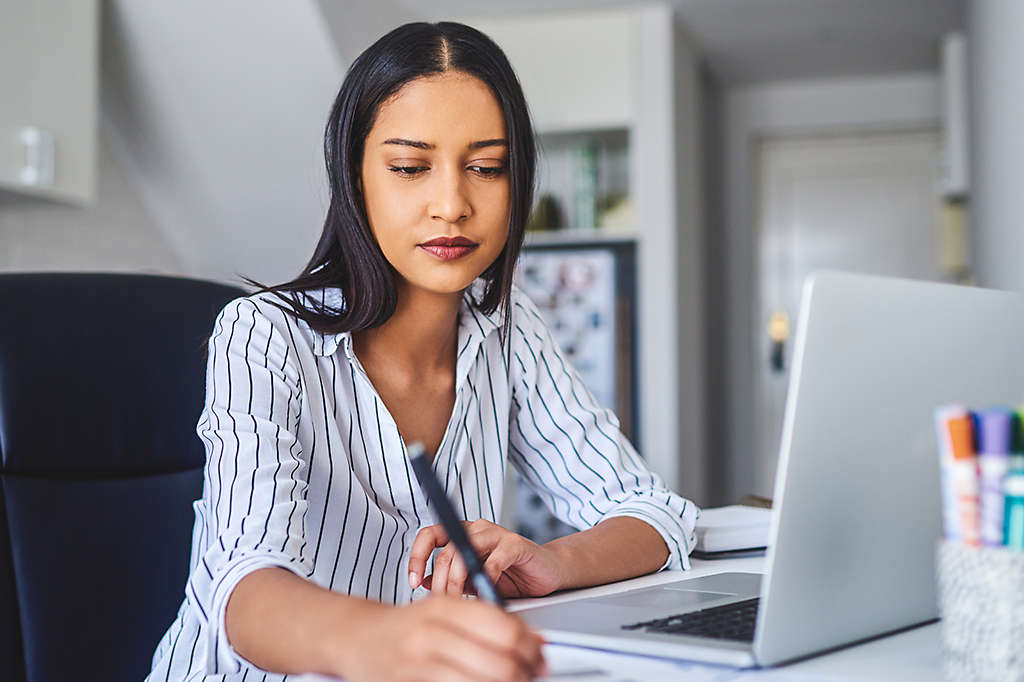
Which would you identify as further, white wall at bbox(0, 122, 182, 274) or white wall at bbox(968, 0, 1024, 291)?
white wall at bbox(0, 122, 182, 274)

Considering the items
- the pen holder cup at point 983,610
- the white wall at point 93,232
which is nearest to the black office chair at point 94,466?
the pen holder cup at point 983,610

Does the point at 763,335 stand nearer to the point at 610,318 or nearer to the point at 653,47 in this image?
the point at 610,318

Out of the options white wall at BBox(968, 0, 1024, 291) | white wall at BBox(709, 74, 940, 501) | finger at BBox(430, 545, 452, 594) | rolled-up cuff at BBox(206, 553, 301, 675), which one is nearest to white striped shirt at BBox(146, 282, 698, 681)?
rolled-up cuff at BBox(206, 553, 301, 675)

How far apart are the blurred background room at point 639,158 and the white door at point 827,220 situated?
1cm

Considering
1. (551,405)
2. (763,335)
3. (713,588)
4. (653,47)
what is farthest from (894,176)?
(713,588)

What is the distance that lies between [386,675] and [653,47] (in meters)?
3.53

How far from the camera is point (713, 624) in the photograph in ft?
2.33

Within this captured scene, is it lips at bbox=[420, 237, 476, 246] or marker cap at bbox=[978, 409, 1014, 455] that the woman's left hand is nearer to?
lips at bbox=[420, 237, 476, 246]

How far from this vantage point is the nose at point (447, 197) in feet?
3.31

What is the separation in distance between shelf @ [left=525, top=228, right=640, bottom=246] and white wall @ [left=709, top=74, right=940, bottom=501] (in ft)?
3.62

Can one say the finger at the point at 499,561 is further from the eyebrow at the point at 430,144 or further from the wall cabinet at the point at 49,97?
the wall cabinet at the point at 49,97

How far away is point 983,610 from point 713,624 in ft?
0.70

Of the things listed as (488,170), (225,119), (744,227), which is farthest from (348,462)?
(744,227)

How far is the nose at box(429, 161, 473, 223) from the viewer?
1.01 m
